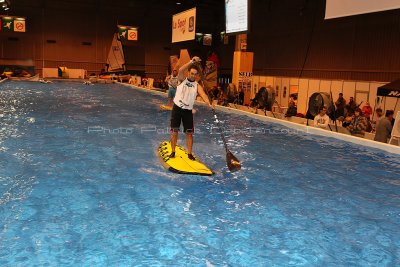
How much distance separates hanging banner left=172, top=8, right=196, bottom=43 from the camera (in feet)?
63.5

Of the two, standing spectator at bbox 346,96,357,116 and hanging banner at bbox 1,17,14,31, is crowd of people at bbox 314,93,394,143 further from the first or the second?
hanging banner at bbox 1,17,14,31

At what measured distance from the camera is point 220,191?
5.28 metres

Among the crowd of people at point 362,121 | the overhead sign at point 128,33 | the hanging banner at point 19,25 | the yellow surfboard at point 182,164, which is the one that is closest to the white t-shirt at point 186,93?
the yellow surfboard at point 182,164

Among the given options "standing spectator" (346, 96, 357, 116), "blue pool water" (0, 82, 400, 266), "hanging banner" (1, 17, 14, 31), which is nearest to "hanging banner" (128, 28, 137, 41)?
"hanging banner" (1, 17, 14, 31)

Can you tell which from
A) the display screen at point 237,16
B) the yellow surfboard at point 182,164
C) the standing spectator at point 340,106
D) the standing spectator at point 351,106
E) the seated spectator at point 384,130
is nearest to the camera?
the yellow surfboard at point 182,164

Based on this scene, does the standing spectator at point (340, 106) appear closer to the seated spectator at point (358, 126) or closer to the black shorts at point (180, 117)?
the seated spectator at point (358, 126)

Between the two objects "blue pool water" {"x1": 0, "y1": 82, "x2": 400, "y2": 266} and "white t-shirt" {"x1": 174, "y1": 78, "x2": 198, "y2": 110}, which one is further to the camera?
"white t-shirt" {"x1": 174, "y1": 78, "x2": 198, "y2": 110}

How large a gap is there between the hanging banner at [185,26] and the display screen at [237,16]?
3.03 m

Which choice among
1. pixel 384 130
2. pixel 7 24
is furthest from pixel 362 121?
pixel 7 24

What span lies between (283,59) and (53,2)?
22.4 m

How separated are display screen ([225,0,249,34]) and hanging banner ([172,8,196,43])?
9.94 feet

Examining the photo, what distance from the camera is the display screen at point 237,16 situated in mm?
15053

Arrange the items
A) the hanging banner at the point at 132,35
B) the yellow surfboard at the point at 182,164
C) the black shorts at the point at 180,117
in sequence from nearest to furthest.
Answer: the yellow surfboard at the point at 182,164
the black shorts at the point at 180,117
the hanging banner at the point at 132,35

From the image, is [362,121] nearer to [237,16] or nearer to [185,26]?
[237,16]
